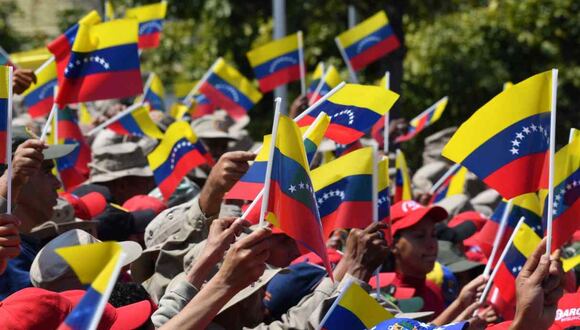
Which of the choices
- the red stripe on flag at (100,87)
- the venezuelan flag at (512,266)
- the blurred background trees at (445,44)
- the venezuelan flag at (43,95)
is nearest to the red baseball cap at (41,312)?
the venezuelan flag at (512,266)

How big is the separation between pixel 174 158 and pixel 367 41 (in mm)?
3933

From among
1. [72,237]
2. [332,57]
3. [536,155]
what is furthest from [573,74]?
[72,237]

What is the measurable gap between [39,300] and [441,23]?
1517 cm

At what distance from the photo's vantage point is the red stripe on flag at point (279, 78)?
1150 cm

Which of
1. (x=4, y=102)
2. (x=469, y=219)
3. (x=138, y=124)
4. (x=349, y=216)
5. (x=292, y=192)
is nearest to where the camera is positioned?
(x=292, y=192)

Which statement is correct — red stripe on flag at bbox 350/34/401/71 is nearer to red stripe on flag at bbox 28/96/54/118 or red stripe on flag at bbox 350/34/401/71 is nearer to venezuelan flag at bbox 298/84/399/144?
red stripe on flag at bbox 28/96/54/118

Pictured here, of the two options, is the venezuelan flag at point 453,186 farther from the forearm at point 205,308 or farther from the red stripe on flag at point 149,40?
the forearm at point 205,308

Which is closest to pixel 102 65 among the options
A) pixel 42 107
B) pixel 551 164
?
pixel 42 107

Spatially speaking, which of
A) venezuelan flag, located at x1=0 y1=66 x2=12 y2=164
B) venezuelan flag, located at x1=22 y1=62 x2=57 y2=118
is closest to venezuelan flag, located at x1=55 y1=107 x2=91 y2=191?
venezuelan flag, located at x1=22 y1=62 x2=57 y2=118

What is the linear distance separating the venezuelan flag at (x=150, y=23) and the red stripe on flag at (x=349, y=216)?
5646 millimetres

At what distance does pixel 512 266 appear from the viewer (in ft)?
20.8

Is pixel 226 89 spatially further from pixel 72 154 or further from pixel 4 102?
pixel 4 102

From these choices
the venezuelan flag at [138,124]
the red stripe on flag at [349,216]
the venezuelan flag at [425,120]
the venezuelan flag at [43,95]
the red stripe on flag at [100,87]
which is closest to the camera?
the red stripe on flag at [349,216]

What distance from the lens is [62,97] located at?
7641mm
